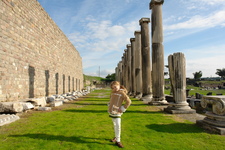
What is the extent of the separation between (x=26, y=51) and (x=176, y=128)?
28.7ft

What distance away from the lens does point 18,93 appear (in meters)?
8.59

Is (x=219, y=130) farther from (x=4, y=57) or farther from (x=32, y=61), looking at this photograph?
(x=32, y=61)

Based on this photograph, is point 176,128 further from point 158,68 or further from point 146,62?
point 146,62

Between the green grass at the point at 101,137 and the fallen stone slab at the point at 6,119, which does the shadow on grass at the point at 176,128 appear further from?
the fallen stone slab at the point at 6,119

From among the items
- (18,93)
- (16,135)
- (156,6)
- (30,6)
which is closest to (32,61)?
(18,93)

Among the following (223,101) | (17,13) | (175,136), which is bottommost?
(175,136)

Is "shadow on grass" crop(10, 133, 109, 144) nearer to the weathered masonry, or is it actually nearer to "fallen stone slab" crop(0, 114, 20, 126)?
"fallen stone slab" crop(0, 114, 20, 126)

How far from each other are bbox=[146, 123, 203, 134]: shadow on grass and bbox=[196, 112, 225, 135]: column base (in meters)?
0.26

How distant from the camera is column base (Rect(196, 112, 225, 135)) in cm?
446

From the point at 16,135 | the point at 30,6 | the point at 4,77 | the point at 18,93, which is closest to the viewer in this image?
the point at 16,135

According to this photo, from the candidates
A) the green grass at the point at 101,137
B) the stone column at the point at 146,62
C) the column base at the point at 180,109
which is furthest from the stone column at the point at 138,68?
the green grass at the point at 101,137

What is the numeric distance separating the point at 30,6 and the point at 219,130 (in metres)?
11.3

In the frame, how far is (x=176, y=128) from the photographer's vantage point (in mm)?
5039

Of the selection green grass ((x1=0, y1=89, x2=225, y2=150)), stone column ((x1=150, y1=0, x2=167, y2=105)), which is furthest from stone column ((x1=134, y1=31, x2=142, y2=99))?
green grass ((x1=0, y1=89, x2=225, y2=150))
